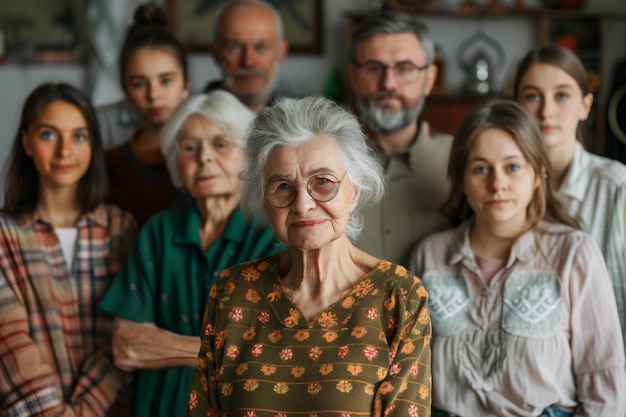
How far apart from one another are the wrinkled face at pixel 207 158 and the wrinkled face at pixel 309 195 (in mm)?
648

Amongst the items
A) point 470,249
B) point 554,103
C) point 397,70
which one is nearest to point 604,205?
point 554,103

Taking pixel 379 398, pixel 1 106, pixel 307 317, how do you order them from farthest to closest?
1. pixel 1 106
2. pixel 307 317
3. pixel 379 398

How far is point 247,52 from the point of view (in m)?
3.61

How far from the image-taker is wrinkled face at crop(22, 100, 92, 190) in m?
2.81

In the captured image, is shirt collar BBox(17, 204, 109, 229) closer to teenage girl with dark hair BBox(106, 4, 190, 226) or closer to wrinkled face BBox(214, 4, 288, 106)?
teenage girl with dark hair BBox(106, 4, 190, 226)

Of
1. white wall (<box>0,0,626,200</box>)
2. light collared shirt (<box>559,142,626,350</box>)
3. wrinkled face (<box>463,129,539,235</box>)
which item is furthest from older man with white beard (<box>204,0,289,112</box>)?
white wall (<box>0,0,626,200</box>)

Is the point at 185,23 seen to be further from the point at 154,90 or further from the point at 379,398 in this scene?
the point at 379,398

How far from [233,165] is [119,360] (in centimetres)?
72

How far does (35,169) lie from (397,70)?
4.35ft

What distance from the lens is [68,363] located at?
2.77 m

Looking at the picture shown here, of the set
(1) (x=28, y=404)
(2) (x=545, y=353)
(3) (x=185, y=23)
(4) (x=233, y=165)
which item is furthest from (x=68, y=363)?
(3) (x=185, y=23)

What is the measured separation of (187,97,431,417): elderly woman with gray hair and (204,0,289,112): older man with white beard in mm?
1537

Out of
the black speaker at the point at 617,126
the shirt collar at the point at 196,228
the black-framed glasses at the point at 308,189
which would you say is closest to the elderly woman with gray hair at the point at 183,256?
the shirt collar at the point at 196,228

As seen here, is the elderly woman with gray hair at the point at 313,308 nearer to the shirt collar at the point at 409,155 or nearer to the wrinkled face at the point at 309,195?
the wrinkled face at the point at 309,195
